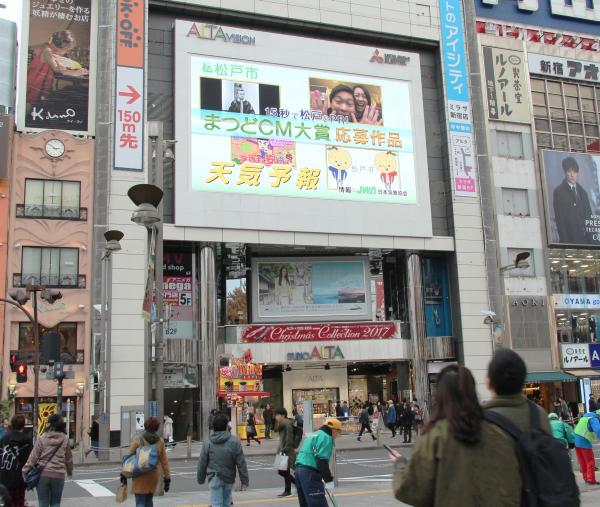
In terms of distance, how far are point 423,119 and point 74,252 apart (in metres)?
22.2

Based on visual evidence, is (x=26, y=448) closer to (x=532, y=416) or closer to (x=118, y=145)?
(x=532, y=416)

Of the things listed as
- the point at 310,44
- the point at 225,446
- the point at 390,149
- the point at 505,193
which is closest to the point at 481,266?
the point at 505,193

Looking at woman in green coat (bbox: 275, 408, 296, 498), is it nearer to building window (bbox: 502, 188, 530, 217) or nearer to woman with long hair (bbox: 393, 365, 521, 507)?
woman with long hair (bbox: 393, 365, 521, 507)

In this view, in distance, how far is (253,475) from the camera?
19.8 meters

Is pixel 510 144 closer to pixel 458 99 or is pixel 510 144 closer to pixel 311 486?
pixel 458 99

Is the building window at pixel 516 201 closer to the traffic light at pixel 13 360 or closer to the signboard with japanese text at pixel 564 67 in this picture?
the signboard with japanese text at pixel 564 67

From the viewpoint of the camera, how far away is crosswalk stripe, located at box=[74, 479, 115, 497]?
635 inches

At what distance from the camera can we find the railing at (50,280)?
1464 inches

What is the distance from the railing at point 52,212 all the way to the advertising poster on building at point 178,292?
17.2 feet

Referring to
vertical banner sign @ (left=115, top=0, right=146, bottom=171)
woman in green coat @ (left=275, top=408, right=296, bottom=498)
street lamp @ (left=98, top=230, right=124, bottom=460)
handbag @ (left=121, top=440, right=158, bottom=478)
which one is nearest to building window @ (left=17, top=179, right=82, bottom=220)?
vertical banner sign @ (left=115, top=0, right=146, bottom=171)

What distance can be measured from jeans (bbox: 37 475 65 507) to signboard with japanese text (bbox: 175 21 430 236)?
30229 millimetres

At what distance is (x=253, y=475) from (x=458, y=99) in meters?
33.2

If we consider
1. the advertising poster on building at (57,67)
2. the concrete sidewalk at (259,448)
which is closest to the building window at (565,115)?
the concrete sidewalk at (259,448)

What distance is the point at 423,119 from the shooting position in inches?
1812
